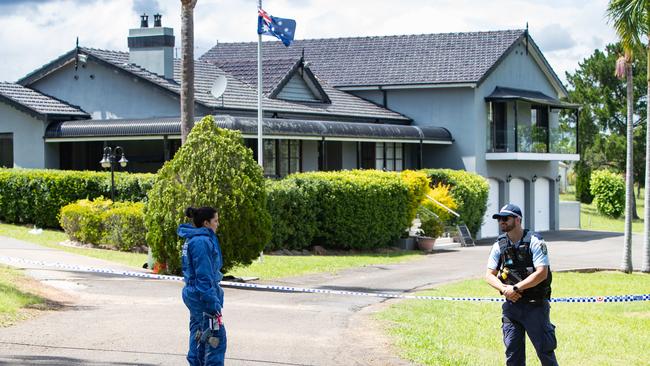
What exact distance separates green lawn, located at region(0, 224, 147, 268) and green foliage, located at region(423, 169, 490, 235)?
1296cm

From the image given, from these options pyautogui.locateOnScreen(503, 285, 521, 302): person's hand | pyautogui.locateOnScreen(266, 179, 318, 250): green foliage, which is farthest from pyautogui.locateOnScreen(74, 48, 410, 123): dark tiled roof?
pyautogui.locateOnScreen(503, 285, 521, 302): person's hand

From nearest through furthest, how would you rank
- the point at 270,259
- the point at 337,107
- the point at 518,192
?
the point at 270,259, the point at 337,107, the point at 518,192

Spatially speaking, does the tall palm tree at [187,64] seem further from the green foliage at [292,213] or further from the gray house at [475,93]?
the gray house at [475,93]

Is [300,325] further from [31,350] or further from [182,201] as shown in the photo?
[182,201]

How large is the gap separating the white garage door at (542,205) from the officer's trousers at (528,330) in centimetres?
3406

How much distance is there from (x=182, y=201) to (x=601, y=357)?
8.36 meters

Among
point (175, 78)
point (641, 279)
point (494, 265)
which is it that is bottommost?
point (641, 279)

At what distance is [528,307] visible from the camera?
9.49 metres

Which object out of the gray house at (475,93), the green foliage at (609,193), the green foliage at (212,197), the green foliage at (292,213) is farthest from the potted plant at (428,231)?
the green foliage at (609,193)

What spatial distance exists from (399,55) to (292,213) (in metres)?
17.0

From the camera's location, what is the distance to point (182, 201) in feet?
59.4

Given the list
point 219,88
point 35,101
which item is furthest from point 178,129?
point 35,101

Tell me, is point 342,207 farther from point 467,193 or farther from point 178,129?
point 467,193

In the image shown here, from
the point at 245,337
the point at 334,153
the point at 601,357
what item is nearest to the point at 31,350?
the point at 245,337
